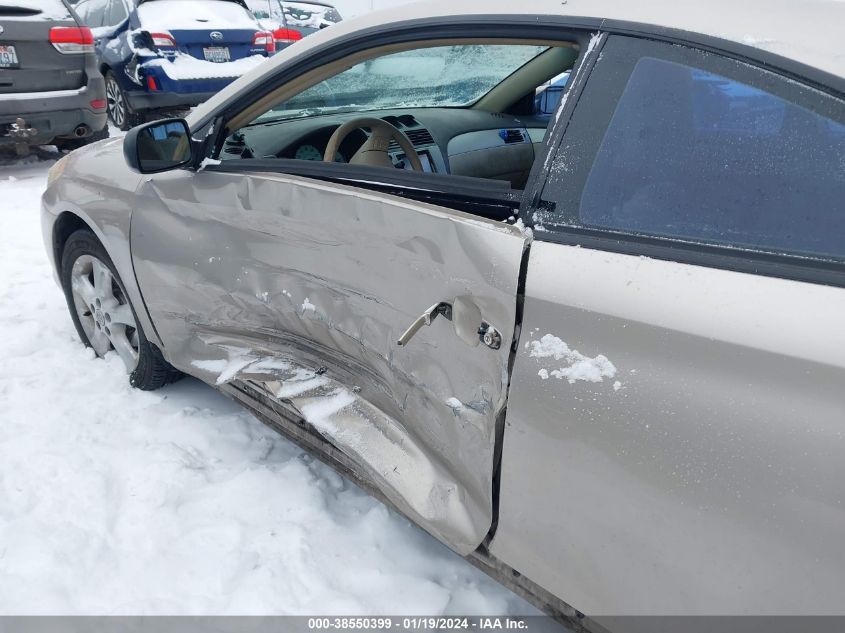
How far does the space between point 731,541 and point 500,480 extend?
0.50 meters

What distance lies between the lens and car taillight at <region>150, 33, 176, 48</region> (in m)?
7.33

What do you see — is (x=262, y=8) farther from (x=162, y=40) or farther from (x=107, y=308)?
(x=107, y=308)

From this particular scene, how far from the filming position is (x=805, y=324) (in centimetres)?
107

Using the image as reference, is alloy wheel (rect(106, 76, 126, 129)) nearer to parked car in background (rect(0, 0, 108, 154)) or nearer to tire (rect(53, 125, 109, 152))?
tire (rect(53, 125, 109, 152))

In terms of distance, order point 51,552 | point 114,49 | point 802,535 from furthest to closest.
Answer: point 114,49
point 51,552
point 802,535

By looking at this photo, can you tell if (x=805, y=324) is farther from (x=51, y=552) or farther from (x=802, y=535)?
(x=51, y=552)

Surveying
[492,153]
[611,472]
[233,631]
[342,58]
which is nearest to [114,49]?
[492,153]

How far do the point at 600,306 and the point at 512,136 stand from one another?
7.02 ft

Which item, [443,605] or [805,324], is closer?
[805,324]

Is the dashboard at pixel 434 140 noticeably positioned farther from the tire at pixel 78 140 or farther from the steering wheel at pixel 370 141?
the tire at pixel 78 140

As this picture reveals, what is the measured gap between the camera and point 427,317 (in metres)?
1.55

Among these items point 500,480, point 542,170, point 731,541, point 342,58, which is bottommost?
point 500,480

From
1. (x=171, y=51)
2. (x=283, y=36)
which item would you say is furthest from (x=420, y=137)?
(x=283, y=36)

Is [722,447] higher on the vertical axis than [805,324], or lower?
lower
